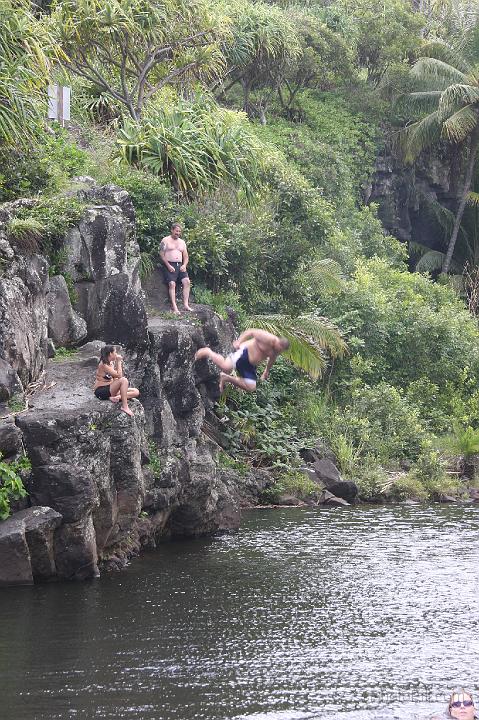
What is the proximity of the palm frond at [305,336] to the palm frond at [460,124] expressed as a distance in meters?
13.8

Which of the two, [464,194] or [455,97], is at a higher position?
[455,97]

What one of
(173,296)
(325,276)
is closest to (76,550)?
(173,296)

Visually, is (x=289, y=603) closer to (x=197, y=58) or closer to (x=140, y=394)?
(x=140, y=394)

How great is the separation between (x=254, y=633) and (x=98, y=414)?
4.82 m

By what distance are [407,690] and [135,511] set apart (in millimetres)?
7304

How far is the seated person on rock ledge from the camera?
1091cm

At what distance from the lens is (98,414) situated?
17.5 m

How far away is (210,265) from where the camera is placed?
87.9 ft

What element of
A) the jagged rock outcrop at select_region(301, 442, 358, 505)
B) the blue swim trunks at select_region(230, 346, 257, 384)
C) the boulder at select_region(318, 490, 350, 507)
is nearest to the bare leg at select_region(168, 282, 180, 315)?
→ the jagged rock outcrop at select_region(301, 442, 358, 505)

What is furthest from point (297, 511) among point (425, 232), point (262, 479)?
point (425, 232)

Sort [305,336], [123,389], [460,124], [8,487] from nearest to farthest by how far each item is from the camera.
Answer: [8,487] < [123,389] < [305,336] < [460,124]

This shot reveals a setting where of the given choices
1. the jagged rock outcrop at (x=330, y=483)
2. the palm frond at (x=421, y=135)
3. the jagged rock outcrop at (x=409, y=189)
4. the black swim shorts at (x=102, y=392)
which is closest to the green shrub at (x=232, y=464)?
the jagged rock outcrop at (x=330, y=483)

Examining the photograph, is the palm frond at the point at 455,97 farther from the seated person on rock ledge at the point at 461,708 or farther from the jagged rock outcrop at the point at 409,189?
the seated person on rock ledge at the point at 461,708

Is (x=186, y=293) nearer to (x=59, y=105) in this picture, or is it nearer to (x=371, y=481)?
(x=59, y=105)
